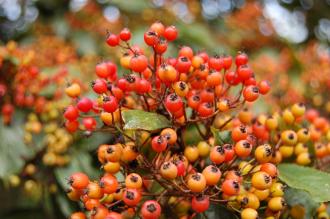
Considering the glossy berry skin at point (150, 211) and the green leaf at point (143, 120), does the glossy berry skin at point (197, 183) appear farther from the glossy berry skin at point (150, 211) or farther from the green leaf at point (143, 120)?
the green leaf at point (143, 120)

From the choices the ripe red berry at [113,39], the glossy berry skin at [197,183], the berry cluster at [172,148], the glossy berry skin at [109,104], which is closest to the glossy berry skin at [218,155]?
the berry cluster at [172,148]

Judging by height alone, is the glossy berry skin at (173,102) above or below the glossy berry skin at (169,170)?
above

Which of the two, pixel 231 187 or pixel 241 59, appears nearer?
pixel 231 187

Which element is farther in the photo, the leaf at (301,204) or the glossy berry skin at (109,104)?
the leaf at (301,204)

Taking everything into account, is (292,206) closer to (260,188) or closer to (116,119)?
(260,188)

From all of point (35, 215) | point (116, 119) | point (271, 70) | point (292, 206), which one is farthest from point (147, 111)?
point (271, 70)

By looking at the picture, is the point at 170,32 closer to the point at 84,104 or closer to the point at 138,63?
the point at 138,63

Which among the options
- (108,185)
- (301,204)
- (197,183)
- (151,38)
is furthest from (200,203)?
(151,38)
